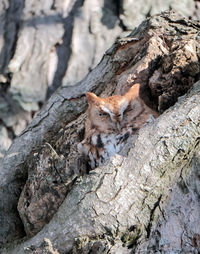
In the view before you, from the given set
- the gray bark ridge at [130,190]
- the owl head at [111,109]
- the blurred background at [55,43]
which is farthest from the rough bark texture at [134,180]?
the blurred background at [55,43]

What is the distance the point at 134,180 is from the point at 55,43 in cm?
269

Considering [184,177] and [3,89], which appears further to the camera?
[3,89]

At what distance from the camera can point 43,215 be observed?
2422mm

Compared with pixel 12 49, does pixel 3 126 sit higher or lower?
lower

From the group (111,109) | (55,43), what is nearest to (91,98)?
(111,109)

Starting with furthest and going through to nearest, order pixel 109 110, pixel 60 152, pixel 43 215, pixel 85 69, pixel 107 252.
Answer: pixel 85 69
pixel 109 110
pixel 60 152
pixel 43 215
pixel 107 252

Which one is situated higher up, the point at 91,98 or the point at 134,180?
the point at 91,98

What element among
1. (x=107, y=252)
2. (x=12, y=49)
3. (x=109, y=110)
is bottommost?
(x=107, y=252)

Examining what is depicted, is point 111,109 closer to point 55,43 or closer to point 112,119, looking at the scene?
point 112,119

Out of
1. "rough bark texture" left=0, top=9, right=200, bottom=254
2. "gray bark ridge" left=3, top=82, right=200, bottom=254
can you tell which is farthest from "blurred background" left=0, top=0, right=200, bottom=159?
"gray bark ridge" left=3, top=82, right=200, bottom=254

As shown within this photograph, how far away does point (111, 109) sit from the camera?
2.89 m

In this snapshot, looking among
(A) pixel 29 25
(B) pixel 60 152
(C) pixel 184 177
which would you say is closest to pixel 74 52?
(A) pixel 29 25

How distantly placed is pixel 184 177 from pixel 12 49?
9.83 ft

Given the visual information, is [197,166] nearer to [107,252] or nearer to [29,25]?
[107,252]
